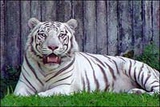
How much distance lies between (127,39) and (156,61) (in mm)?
569

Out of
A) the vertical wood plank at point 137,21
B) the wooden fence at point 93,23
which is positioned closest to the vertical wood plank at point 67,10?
the wooden fence at point 93,23

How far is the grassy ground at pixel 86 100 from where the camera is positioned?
6611 mm

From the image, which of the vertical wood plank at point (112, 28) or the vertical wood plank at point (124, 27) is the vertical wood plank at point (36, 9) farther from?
the vertical wood plank at point (124, 27)

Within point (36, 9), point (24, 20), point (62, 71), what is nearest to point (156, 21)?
point (36, 9)

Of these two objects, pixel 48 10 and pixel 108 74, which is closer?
pixel 108 74

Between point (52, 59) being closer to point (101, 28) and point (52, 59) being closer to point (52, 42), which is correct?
point (52, 42)

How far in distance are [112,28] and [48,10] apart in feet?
3.16

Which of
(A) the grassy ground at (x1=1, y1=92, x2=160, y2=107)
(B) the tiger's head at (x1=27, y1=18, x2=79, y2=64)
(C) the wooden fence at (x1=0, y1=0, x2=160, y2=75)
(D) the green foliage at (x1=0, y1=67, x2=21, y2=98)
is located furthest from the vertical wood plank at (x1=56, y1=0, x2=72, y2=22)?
(A) the grassy ground at (x1=1, y1=92, x2=160, y2=107)

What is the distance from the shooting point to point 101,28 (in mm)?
10562

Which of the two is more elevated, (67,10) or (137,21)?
(67,10)

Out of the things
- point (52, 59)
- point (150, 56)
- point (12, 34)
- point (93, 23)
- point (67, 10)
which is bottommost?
point (150, 56)

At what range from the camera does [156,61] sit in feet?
34.0

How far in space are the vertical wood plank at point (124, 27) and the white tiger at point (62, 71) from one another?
2.07m

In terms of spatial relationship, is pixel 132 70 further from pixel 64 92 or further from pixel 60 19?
pixel 60 19
